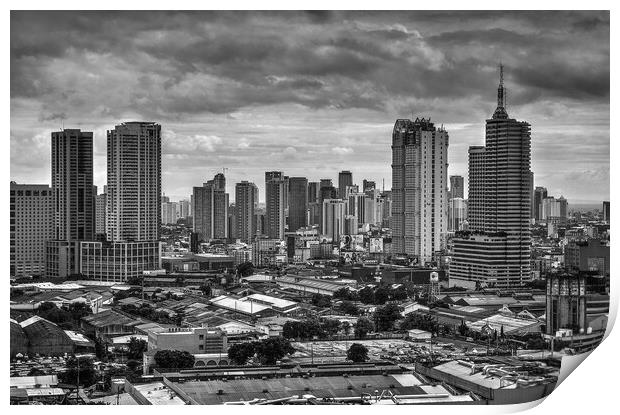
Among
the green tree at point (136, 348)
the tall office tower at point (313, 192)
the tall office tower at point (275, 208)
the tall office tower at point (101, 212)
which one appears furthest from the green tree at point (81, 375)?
→ the tall office tower at point (313, 192)

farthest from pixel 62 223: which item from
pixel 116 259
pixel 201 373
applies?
pixel 201 373

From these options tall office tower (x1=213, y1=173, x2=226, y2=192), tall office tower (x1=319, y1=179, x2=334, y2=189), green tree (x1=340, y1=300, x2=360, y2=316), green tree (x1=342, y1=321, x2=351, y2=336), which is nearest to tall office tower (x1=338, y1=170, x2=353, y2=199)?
tall office tower (x1=319, y1=179, x2=334, y2=189)

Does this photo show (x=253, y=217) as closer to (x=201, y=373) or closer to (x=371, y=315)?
(x=371, y=315)

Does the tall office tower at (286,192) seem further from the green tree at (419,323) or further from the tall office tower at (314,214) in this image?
the green tree at (419,323)

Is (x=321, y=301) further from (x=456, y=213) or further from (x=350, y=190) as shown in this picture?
(x=350, y=190)

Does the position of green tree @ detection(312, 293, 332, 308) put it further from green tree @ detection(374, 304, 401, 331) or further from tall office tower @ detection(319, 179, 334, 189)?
tall office tower @ detection(319, 179, 334, 189)
